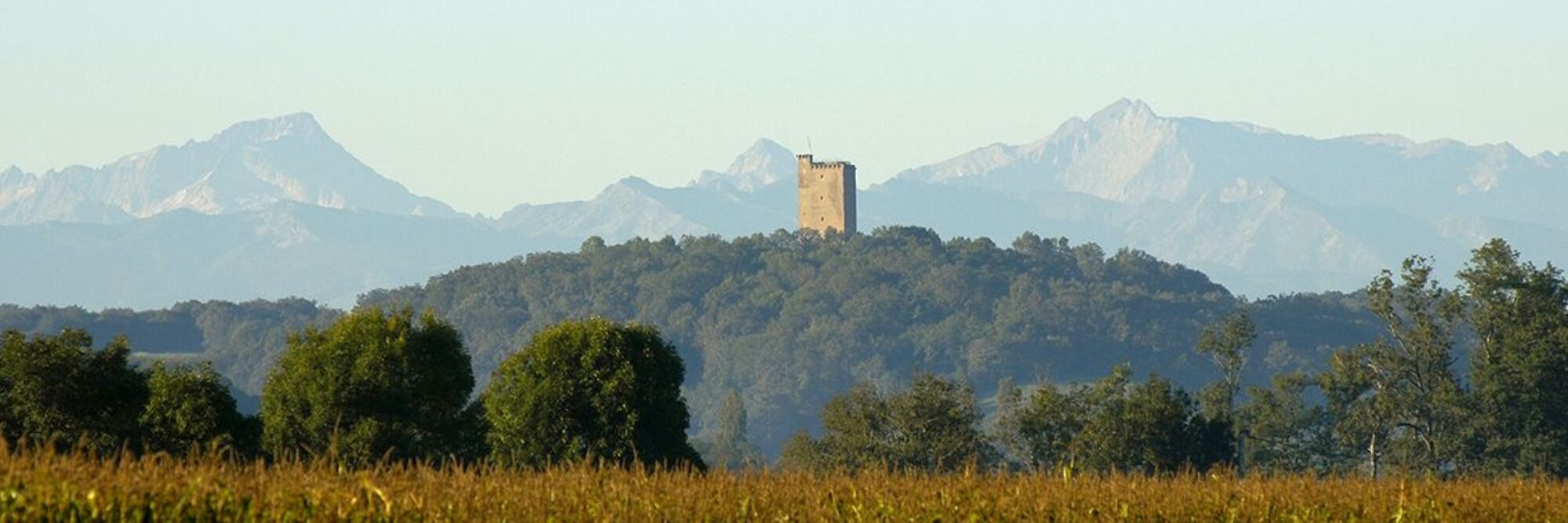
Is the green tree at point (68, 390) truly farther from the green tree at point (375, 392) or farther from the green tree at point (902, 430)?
A: the green tree at point (902, 430)

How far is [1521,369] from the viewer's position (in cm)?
9194

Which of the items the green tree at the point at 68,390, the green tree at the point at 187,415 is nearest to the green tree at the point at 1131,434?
the green tree at the point at 187,415

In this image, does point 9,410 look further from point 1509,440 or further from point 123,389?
point 1509,440

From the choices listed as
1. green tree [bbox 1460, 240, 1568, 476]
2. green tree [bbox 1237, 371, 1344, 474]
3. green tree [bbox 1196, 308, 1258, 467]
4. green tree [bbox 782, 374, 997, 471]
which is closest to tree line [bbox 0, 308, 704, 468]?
green tree [bbox 782, 374, 997, 471]

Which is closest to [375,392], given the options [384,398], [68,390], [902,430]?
[384,398]

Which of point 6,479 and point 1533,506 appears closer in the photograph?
point 6,479

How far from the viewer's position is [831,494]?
26.9 meters

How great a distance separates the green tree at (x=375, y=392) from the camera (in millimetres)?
A: 56500

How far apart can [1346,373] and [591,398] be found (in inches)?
2064

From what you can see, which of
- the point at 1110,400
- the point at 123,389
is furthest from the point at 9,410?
the point at 1110,400

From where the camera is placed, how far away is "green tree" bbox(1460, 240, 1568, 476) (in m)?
90.8

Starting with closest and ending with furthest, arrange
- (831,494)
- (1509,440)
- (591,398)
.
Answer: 1. (831,494)
2. (591,398)
3. (1509,440)

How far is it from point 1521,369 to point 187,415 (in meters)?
56.6

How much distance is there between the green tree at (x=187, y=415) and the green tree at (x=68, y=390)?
596 mm
